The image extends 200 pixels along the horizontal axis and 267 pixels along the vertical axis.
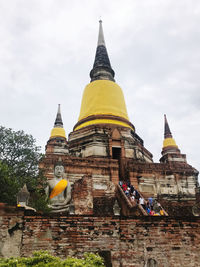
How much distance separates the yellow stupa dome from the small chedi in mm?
89

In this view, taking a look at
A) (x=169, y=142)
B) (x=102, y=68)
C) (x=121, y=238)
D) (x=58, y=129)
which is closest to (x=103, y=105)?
(x=58, y=129)

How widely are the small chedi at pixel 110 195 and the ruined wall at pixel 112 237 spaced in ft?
0.08

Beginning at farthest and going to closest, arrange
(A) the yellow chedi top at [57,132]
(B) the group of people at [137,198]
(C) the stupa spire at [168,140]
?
(C) the stupa spire at [168,140] → (A) the yellow chedi top at [57,132] → (B) the group of people at [137,198]

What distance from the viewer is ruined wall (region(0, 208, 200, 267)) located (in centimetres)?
686

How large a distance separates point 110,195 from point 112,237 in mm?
9552

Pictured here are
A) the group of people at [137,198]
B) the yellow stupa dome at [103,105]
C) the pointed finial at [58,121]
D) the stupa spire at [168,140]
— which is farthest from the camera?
the pointed finial at [58,121]

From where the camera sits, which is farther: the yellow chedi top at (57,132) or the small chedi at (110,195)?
the yellow chedi top at (57,132)

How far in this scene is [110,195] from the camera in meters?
16.9

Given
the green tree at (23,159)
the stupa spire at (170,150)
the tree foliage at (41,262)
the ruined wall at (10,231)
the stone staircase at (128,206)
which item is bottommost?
the tree foliage at (41,262)

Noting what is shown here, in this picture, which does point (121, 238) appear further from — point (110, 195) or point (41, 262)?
point (110, 195)

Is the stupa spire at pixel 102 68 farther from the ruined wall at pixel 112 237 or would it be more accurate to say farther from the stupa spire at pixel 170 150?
the ruined wall at pixel 112 237

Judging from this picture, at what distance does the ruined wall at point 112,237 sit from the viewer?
6855 millimetres

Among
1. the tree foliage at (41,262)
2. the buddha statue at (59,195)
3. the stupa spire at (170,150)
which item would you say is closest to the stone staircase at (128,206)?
the buddha statue at (59,195)

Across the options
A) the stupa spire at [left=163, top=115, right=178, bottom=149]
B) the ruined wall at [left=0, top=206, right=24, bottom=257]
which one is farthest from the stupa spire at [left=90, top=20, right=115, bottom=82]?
the ruined wall at [left=0, top=206, right=24, bottom=257]
